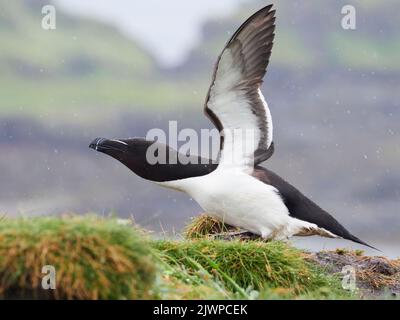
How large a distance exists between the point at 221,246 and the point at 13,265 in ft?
10.8

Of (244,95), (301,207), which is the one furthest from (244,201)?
(244,95)

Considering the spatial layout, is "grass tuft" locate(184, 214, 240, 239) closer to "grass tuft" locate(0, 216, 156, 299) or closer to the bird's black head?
the bird's black head

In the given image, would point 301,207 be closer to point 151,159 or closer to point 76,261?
point 151,159

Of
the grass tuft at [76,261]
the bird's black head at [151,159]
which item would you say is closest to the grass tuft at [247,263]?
the bird's black head at [151,159]

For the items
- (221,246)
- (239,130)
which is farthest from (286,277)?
(239,130)

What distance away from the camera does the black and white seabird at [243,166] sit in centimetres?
806

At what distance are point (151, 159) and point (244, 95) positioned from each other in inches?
56.0

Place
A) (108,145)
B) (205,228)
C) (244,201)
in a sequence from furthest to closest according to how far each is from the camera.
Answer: (205,228) < (108,145) < (244,201)

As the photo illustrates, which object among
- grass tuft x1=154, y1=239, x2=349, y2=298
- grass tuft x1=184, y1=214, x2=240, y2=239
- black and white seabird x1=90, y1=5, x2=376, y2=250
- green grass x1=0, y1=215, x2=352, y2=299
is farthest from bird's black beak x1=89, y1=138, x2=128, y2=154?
green grass x1=0, y1=215, x2=352, y2=299

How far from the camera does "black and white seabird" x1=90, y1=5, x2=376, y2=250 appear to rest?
8.06 meters

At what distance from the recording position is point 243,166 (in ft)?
28.2

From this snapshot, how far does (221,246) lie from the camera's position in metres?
7.35

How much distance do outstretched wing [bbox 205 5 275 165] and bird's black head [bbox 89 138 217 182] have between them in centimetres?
43
